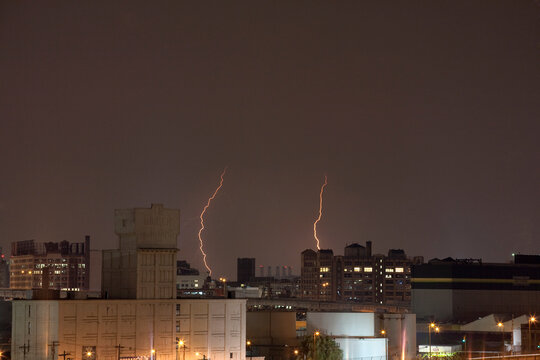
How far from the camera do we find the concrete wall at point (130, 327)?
71.7 m

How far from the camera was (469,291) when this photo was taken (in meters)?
155

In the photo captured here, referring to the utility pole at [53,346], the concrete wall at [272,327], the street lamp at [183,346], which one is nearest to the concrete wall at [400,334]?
the concrete wall at [272,327]

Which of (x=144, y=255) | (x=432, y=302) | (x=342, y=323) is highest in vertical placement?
(x=144, y=255)

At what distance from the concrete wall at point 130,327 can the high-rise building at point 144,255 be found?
5.05ft

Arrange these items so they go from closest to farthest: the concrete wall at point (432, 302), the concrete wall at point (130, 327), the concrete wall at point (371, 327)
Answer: the concrete wall at point (130, 327), the concrete wall at point (371, 327), the concrete wall at point (432, 302)

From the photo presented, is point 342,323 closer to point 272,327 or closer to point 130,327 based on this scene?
point 272,327

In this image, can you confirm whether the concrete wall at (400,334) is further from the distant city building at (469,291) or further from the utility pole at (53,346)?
the distant city building at (469,291)

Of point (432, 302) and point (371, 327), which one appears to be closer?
point (371, 327)

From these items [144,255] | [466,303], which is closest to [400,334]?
[144,255]

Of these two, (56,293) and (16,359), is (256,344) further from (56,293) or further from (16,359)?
(16,359)

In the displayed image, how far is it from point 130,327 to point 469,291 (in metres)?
91.0

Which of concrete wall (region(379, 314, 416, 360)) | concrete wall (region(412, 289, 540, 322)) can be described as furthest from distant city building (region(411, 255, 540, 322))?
concrete wall (region(379, 314, 416, 360))

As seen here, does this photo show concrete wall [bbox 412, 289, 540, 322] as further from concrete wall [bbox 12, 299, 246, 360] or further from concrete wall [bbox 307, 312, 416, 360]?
concrete wall [bbox 12, 299, 246, 360]

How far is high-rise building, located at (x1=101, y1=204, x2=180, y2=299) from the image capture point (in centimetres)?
7712
